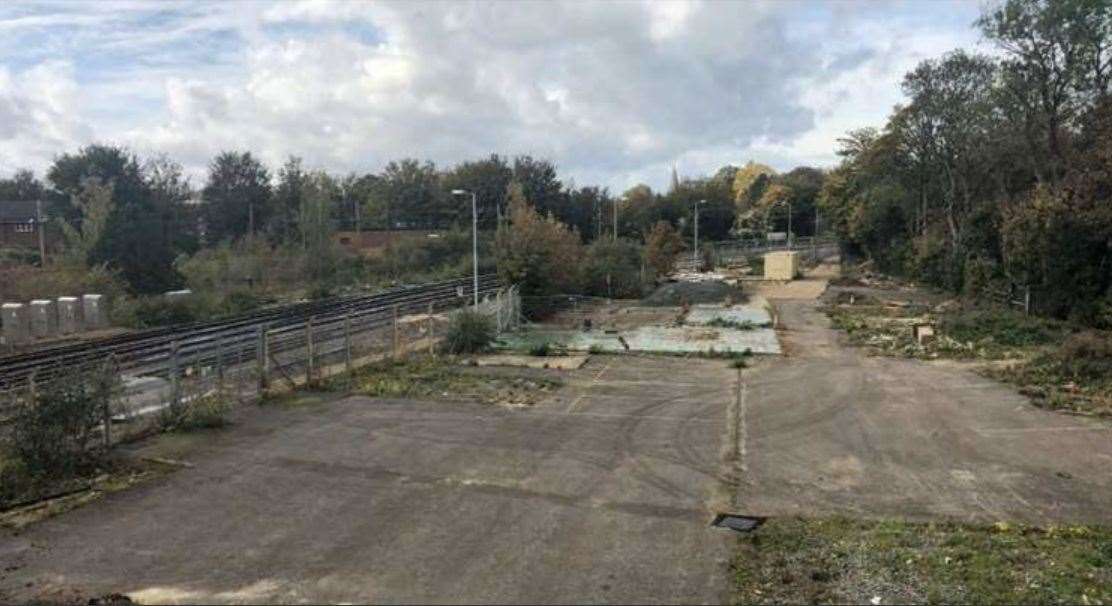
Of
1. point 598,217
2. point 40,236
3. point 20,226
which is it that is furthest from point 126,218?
point 598,217

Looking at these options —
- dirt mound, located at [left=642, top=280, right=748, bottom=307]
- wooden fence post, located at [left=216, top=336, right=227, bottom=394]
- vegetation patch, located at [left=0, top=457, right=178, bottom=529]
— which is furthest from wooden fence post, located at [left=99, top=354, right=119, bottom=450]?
dirt mound, located at [left=642, top=280, right=748, bottom=307]

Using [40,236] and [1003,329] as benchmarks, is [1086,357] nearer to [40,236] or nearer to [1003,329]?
[1003,329]

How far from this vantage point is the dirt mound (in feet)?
184

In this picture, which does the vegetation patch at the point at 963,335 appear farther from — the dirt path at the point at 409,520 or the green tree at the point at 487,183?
the green tree at the point at 487,183

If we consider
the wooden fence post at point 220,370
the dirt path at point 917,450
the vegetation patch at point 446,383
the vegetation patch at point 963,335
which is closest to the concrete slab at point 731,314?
the vegetation patch at point 963,335

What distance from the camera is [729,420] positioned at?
20484 mm

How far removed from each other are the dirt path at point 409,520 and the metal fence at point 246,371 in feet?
4.60

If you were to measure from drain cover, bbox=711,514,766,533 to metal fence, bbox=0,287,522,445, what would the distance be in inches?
436

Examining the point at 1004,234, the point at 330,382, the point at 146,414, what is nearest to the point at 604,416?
the point at 330,382

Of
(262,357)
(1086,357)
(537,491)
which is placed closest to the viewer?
(537,491)

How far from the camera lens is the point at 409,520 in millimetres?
12805

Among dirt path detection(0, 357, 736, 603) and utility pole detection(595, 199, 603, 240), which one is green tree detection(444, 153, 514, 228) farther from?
dirt path detection(0, 357, 736, 603)

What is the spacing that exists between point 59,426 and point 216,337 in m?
12.4

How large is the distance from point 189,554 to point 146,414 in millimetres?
8052
